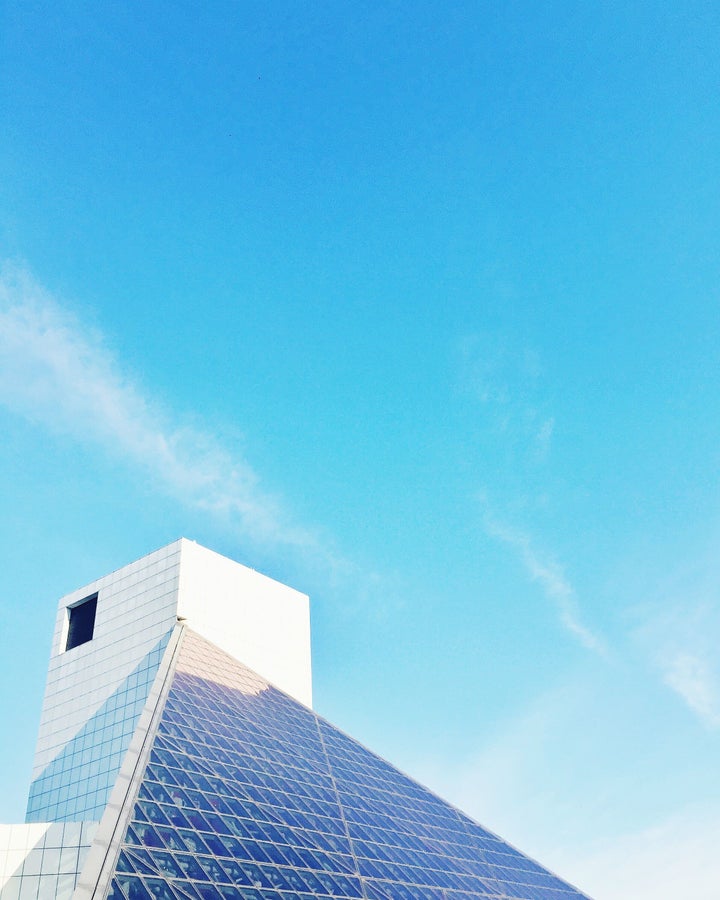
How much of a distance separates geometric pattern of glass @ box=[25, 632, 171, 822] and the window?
7.23m

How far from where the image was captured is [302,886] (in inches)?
909

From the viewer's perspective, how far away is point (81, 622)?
52.6 meters

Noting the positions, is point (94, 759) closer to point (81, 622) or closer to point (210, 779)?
point (81, 622)

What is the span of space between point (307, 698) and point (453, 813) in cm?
1715

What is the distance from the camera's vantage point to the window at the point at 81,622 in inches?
2025

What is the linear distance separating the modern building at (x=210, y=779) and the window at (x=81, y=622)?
135 mm

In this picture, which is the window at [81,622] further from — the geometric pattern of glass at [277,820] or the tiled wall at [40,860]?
the tiled wall at [40,860]

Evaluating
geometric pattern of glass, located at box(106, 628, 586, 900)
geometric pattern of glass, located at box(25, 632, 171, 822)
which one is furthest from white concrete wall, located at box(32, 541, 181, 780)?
geometric pattern of glass, located at box(106, 628, 586, 900)

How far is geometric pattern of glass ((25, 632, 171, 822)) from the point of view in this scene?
42.0 m

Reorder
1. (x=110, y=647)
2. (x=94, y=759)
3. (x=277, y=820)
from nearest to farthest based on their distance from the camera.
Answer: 1. (x=277, y=820)
2. (x=94, y=759)
3. (x=110, y=647)

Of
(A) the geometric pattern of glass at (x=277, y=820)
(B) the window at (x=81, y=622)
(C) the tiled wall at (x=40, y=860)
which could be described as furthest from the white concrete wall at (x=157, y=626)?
(C) the tiled wall at (x=40, y=860)

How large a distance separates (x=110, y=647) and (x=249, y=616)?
338 inches

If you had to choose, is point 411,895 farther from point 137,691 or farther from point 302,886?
point 137,691

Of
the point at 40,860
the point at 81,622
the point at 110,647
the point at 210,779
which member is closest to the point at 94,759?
the point at 110,647
